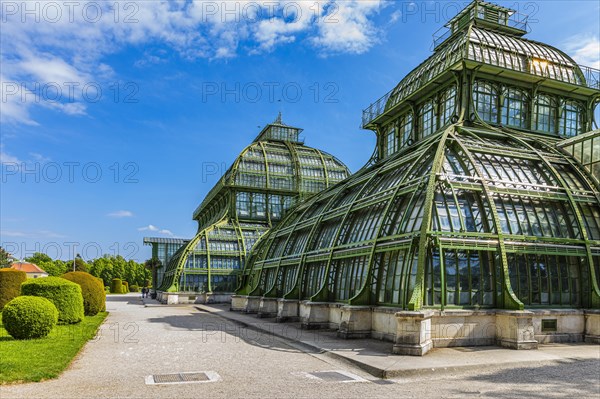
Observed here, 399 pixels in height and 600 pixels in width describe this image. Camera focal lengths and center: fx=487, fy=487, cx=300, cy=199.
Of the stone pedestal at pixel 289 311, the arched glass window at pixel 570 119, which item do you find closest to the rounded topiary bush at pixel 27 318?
the stone pedestal at pixel 289 311

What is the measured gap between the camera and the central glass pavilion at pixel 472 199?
2258 centimetres

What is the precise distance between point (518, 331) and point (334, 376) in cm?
933

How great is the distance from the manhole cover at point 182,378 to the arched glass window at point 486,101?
78.7ft

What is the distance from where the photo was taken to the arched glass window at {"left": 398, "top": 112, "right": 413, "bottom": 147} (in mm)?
37125

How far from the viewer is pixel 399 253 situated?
2386 centimetres

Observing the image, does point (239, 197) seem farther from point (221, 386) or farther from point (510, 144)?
point (221, 386)

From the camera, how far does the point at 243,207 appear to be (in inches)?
2571

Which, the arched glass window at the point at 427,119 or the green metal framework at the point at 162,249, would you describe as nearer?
the arched glass window at the point at 427,119

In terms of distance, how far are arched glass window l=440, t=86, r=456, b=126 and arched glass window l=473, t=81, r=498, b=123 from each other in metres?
1.31

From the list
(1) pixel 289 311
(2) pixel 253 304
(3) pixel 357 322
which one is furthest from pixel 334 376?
(2) pixel 253 304

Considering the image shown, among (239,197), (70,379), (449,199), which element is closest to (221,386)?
(70,379)

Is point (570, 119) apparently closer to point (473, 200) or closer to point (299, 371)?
point (473, 200)

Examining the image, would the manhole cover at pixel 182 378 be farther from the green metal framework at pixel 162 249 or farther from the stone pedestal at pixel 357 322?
the green metal framework at pixel 162 249

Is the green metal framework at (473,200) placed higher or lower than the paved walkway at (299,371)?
higher
